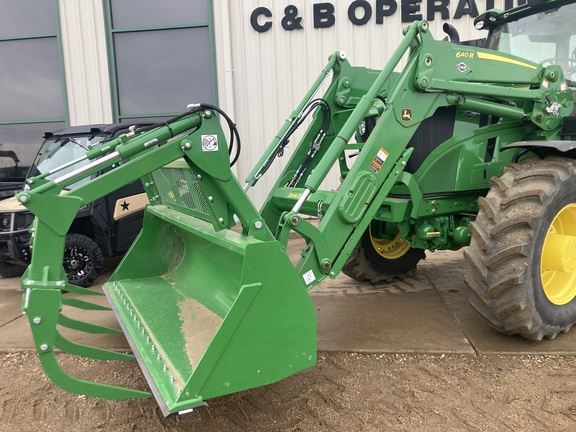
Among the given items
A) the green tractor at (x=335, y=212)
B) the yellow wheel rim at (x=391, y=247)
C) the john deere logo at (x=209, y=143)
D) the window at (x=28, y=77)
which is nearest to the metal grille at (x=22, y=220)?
the green tractor at (x=335, y=212)

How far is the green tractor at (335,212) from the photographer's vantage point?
2.24 m

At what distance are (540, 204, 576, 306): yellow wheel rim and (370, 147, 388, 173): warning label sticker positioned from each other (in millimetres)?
1301

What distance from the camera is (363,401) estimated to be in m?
2.75

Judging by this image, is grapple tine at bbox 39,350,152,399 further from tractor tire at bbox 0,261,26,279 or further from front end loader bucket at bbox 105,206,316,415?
tractor tire at bbox 0,261,26,279

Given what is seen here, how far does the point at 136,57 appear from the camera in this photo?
8.53 m

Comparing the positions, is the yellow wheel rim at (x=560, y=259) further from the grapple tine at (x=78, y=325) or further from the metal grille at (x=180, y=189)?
the grapple tine at (x=78, y=325)

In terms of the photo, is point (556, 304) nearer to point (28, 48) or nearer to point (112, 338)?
point (112, 338)

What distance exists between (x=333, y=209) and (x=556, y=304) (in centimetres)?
187

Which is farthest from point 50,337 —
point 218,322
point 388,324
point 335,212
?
point 388,324

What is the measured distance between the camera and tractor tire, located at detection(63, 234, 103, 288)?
5121 millimetres

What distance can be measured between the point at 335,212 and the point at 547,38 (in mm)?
2871

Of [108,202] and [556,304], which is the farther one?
[108,202]

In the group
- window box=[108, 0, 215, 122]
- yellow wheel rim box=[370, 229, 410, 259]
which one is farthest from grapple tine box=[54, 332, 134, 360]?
window box=[108, 0, 215, 122]

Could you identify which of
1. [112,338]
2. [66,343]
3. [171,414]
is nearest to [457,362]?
[171,414]
